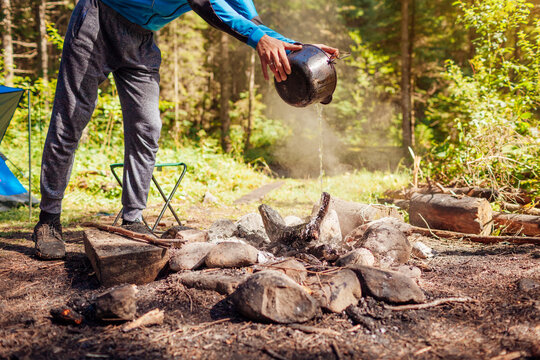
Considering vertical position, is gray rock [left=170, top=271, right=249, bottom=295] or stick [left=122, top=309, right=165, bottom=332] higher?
gray rock [left=170, top=271, right=249, bottom=295]

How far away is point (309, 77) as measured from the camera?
229 cm

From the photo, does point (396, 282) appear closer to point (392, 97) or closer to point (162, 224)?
point (162, 224)

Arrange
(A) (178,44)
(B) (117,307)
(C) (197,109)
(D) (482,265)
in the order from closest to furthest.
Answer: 1. (B) (117,307)
2. (D) (482,265)
3. (A) (178,44)
4. (C) (197,109)

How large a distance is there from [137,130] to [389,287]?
2.04 m

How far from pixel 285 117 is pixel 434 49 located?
6398 millimetres

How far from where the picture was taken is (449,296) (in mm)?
2070

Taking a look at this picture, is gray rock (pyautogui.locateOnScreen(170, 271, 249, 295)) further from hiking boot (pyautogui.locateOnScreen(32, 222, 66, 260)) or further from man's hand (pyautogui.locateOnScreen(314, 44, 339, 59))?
man's hand (pyautogui.locateOnScreen(314, 44, 339, 59))

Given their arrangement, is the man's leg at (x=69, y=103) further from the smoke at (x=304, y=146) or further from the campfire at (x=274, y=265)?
the smoke at (x=304, y=146)

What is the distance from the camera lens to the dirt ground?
4.91 ft

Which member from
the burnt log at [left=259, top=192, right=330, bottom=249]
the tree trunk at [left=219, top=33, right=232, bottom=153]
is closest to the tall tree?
the tree trunk at [left=219, top=33, right=232, bottom=153]

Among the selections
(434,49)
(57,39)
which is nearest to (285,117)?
(434,49)

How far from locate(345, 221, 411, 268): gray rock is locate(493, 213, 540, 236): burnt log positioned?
1.65 metres

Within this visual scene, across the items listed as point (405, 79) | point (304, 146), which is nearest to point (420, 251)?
point (405, 79)

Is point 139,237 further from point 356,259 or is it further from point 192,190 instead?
point 192,190
